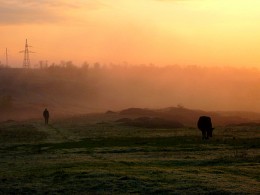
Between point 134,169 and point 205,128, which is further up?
point 205,128

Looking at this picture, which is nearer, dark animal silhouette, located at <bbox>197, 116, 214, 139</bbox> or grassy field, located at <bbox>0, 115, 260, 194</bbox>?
grassy field, located at <bbox>0, 115, 260, 194</bbox>

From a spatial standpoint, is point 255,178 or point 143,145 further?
point 143,145

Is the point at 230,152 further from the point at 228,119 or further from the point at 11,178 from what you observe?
the point at 228,119

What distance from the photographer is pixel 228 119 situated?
114 metres

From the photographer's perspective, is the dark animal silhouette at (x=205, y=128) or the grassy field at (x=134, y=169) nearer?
the grassy field at (x=134, y=169)

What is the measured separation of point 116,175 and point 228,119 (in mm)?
91163

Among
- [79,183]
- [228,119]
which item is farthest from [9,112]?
[79,183]

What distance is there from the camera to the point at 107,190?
73.7 feet

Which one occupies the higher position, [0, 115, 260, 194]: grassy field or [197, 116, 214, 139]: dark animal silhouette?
[197, 116, 214, 139]: dark animal silhouette

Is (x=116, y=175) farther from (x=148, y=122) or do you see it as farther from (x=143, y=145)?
(x=148, y=122)

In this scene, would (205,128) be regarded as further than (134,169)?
Yes

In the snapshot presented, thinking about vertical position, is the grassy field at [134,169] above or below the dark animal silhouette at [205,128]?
below

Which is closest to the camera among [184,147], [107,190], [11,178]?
[107,190]

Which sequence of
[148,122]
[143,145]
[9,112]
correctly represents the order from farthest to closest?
[9,112] → [148,122] → [143,145]
